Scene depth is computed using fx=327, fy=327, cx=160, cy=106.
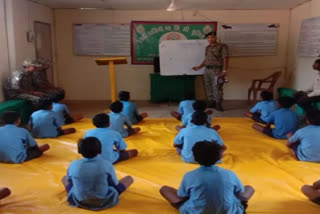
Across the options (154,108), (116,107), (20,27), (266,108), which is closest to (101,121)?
(116,107)

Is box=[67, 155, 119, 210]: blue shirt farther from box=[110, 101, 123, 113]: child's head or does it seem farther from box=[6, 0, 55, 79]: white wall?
box=[6, 0, 55, 79]: white wall

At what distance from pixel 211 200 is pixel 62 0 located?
5.59 metres

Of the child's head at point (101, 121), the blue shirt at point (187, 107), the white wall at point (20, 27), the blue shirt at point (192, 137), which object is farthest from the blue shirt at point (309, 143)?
the white wall at point (20, 27)

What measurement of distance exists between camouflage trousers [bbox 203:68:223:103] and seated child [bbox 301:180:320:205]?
3772 mm

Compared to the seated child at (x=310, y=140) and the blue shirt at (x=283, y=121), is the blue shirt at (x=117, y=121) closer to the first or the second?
the blue shirt at (x=283, y=121)

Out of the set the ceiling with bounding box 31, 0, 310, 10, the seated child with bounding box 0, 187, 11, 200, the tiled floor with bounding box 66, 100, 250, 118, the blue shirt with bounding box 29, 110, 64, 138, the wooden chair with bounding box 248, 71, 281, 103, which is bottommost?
the tiled floor with bounding box 66, 100, 250, 118

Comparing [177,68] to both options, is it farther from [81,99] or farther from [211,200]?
[211,200]

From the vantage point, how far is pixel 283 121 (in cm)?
418

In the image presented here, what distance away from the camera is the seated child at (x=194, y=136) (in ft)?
10.8

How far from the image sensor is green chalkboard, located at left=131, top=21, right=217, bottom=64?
7.54m

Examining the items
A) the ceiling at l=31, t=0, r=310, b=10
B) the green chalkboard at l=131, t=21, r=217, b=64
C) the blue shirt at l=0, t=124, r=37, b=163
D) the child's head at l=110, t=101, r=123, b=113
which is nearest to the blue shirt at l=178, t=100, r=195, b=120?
the child's head at l=110, t=101, r=123, b=113

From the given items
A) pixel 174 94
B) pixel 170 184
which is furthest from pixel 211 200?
pixel 174 94

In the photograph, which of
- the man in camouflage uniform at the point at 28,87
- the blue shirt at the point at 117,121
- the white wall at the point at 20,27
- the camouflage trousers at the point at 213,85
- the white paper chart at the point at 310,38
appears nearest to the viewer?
the blue shirt at the point at 117,121

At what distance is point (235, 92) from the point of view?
7832 mm
